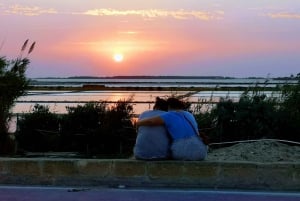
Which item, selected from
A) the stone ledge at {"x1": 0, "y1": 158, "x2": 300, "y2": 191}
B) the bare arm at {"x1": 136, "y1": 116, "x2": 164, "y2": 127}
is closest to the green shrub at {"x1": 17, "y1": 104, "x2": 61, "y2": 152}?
the stone ledge at {"x1": 0, "y1": 158, "x2": 300, "y2": 191}

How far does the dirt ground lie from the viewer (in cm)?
1124

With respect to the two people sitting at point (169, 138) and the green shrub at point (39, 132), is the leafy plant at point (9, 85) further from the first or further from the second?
the two people sitting at point (169, 138)

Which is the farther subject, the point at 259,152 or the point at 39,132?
the point at 39,132

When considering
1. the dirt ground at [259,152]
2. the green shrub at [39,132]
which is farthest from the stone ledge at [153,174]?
the green shrub at [39,132]

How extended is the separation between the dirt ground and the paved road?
9.06 ft

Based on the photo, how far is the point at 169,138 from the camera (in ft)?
28.7

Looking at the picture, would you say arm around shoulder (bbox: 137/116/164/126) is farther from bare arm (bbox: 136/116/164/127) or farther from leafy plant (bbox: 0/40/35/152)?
leafy plant (bbox: 0/40/35/152)

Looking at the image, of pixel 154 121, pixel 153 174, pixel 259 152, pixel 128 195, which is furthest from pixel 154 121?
pixel 259 152

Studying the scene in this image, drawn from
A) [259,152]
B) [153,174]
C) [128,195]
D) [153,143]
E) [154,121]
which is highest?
[154,121]

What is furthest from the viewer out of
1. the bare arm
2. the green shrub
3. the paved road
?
the green shrub

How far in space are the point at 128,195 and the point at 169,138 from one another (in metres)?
1.21

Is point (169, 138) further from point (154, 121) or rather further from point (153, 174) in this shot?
point (153, 174)

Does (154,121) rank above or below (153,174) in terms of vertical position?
above

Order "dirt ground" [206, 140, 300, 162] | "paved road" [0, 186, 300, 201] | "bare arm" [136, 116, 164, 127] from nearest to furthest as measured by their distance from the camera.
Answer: "paved road" [0, 186, 300, 201], "bare arm" [136, 116, 164, 127], "dirt ground" [206, 140, 300, 162]
